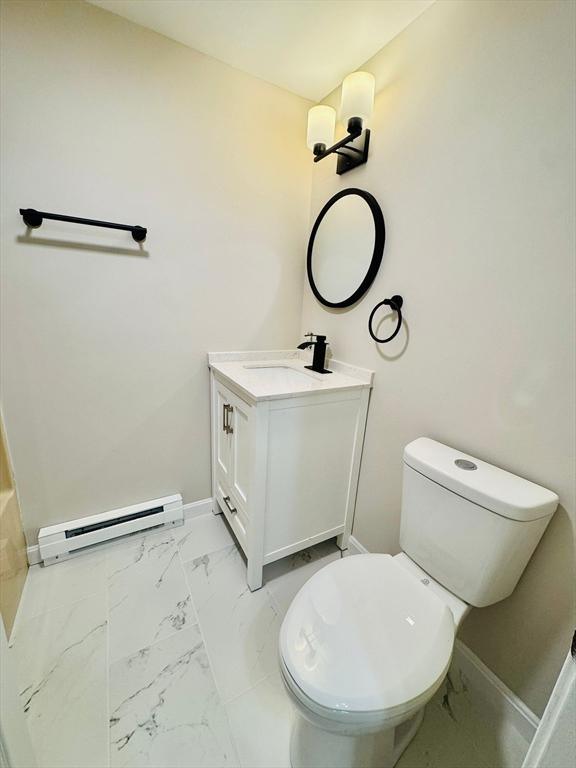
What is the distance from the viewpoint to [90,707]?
91 cm

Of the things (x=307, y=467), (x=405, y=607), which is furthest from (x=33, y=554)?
(x=405, y=607)

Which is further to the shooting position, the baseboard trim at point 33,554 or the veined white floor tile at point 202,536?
the veined white floor tile at point 202,536

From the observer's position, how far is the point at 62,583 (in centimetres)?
129

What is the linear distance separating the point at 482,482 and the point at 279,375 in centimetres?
89

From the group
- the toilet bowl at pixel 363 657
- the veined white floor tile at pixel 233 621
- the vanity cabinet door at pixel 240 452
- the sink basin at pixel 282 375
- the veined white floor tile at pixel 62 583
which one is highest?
the sink basin at pixel 282 375

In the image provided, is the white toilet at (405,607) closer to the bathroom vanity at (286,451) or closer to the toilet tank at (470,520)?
the toilet tank at (470,520)

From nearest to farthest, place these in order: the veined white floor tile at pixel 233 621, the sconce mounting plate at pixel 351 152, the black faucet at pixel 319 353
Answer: the veined white floor tile at pixel 233 621 → the sconce mounting plate at pixel 351 152 → the black faucet at pixel 319 353

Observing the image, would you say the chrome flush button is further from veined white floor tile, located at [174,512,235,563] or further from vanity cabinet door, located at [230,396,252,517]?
veined white floor tile, located at [174,512,235,563]

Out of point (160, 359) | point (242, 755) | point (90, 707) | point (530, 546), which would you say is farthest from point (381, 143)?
point (90, 707)

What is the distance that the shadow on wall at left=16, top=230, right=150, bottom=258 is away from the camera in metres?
1.12

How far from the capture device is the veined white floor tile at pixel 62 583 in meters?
1.20

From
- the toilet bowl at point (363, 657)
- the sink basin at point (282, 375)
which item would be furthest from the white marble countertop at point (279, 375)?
the toilet bowl at point (363, 657)

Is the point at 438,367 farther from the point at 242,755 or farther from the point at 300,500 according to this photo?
the point at 242,755

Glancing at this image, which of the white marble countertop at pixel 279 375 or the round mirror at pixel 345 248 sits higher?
the round mirror at pixel 345 248
